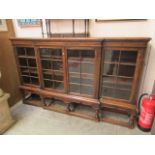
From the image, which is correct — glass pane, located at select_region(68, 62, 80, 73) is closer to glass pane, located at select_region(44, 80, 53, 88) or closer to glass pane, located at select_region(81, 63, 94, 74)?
glass pane, located at select_region(81, 63, 94, 74)

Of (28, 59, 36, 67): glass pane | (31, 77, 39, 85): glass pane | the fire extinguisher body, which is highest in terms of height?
(28, 59, 36, 67): glass pane

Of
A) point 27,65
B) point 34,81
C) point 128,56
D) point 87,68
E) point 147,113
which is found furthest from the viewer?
point 34,81

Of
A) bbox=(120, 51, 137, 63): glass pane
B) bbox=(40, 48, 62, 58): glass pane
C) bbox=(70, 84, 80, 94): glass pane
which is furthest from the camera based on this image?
bbox=(70, 84, 80, 94): glass pane

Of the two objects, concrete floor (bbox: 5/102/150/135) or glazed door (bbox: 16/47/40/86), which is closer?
concrete floor (bbox: 5/102/150/135)

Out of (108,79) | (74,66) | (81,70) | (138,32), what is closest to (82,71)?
(81,70)

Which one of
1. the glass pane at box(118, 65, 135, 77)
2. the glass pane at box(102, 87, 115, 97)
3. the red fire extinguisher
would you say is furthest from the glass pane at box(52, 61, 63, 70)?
the red fire extinguisher

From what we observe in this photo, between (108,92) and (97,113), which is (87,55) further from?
(97,113)

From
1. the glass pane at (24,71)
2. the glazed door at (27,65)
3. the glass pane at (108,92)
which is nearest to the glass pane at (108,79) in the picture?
the glass pane at (108,92)

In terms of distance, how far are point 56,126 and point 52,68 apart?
888 mm

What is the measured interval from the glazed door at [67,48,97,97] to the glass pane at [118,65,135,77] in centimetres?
34

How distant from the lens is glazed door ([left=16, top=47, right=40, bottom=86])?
2035 millimetres

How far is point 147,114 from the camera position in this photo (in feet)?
5.47
